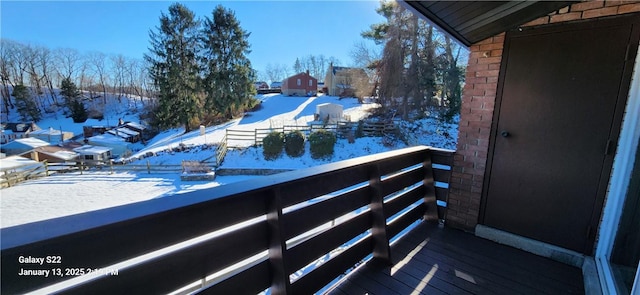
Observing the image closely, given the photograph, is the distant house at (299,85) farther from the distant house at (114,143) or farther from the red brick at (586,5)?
the red brick at (586,5)

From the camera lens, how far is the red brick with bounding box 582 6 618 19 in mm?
1618

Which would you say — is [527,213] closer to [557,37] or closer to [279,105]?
[557,37]

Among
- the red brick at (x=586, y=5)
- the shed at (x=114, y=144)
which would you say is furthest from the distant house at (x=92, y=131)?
the red brick at (x=586, y=5)

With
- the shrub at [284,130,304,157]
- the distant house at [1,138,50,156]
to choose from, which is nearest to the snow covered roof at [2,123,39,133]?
the distant house at [1,138,50,156]

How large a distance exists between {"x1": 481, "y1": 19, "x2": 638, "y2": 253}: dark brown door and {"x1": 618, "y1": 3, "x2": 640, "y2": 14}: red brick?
7 cm

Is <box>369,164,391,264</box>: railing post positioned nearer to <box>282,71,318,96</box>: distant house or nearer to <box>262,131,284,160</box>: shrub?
<box>262,131,284,160</box>: shrub

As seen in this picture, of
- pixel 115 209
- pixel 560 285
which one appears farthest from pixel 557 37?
pixel 115 209

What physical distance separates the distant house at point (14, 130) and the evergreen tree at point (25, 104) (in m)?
2.04

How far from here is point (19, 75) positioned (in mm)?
20438

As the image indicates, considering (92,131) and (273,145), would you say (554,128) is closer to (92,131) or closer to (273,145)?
(273,145)

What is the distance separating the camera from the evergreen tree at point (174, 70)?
56.6 feet

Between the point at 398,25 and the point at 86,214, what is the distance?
44.5 feet

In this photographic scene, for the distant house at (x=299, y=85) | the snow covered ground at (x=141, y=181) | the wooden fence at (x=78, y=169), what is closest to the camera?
the snow covered ground at (x=141, y=181)

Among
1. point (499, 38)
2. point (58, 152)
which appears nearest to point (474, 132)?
point (499, 38)
